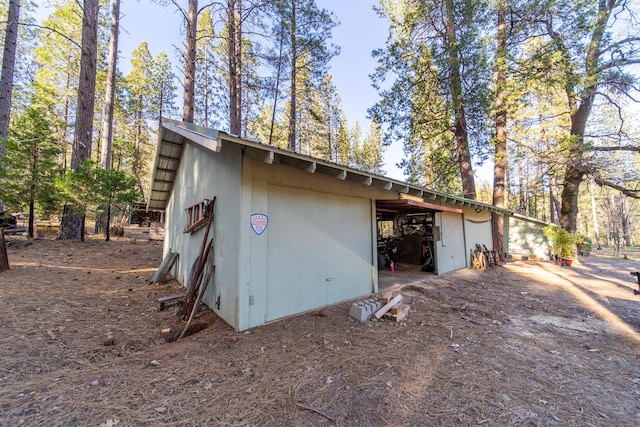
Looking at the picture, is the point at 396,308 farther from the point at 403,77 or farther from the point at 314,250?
the point at 403,77

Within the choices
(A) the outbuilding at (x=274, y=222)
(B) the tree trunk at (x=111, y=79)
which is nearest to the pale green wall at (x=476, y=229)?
(A) the outbuilding at (x=274, y=222)

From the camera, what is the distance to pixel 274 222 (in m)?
4.10

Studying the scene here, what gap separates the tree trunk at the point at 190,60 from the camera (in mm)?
8977

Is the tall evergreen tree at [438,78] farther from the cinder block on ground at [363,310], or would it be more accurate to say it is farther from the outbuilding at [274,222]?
the cinder block on ground at [363,310]

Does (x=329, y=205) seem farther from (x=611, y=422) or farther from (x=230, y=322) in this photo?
(x=611, y=422)

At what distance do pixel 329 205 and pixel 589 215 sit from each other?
4419 centimetres

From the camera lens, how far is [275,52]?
10.7 meters

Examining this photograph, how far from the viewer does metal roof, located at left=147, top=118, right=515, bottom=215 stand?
330 centimetres

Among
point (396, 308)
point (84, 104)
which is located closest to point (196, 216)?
point (396, 308)

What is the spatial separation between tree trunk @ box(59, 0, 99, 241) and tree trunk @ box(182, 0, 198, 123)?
11.1ft

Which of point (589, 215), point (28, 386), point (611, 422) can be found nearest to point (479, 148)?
point (611, 422)

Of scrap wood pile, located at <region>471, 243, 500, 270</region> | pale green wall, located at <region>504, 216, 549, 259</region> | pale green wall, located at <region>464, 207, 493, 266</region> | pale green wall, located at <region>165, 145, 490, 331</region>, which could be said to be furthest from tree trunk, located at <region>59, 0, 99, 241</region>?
pale green wall, located at <region>504, 216, 549, 259</region>

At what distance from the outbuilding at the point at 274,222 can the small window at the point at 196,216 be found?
2 centimetres

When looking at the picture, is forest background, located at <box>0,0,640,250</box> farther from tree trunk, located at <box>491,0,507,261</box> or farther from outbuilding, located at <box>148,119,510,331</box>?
outbuilding, located at <box>148,119,510,331</box>
